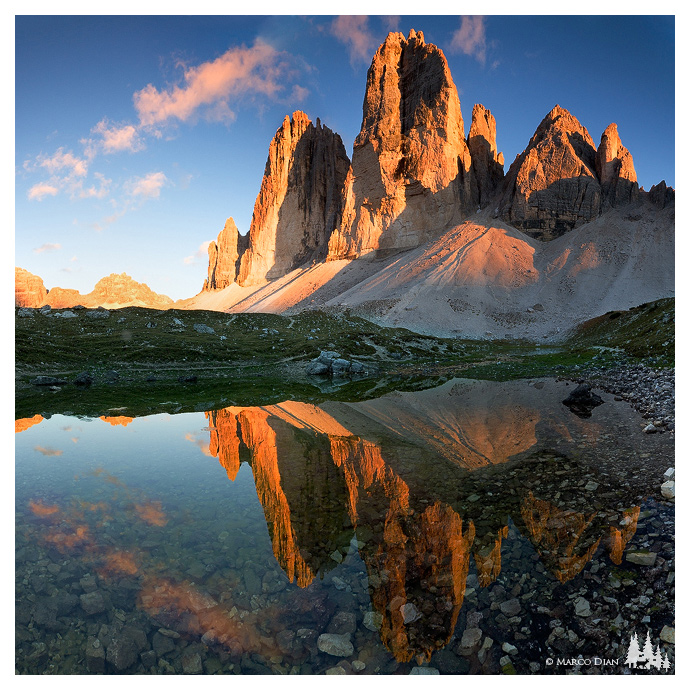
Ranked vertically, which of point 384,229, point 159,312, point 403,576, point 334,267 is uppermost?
point 384,229

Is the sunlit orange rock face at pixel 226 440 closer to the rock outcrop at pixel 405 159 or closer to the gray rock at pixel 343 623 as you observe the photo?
the gray rock at pixel 343 623

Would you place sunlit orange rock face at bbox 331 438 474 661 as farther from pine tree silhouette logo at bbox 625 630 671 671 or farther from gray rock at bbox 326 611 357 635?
pine tree silhouette logo at bbox 625 630 671 671

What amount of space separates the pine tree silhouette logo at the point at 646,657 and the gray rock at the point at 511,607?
1.06 m

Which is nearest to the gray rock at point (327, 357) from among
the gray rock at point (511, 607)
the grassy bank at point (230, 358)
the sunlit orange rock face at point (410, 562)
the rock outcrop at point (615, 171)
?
the grassy bank at point (230, 358)

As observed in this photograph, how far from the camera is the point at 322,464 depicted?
34.4 feet

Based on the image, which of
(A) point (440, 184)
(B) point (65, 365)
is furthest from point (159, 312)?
(A) point (440, 184)

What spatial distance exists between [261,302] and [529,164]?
305 feet

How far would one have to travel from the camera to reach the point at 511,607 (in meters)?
4.70

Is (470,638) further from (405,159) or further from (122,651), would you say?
(405,159)

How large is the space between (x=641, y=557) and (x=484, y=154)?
146m

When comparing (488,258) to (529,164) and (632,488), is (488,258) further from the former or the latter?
(632,488)

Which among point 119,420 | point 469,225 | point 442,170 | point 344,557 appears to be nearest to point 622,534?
point 344,557

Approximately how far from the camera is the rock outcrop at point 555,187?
106 metres

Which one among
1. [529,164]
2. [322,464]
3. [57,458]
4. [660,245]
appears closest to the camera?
[322,464]
